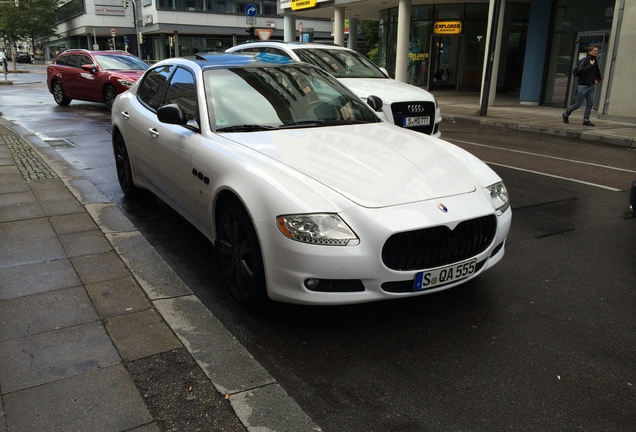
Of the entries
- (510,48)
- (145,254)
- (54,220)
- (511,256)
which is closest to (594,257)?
(511,256)

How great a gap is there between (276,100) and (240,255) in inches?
61.1

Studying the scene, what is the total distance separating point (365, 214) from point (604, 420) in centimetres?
155

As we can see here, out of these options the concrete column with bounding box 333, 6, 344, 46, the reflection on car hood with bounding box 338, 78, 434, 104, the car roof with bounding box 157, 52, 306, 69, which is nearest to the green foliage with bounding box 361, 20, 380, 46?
the concrete column with bounding box 333, 6, 344, 46

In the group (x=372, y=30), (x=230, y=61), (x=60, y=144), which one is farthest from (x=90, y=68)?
(x=372, y=30)

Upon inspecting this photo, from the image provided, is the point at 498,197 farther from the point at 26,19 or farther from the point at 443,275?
the point at 26,19

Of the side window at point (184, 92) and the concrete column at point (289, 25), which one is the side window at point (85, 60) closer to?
the side window at point (184, 92)

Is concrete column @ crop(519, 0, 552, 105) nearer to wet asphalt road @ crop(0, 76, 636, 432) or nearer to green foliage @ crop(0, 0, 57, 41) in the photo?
wet asphalt road @ crop(0, 76, 636, 432)

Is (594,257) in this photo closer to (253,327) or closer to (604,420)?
(604,420)

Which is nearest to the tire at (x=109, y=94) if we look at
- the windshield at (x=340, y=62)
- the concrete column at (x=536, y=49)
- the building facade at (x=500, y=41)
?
the building facade at (x=500, y=41)

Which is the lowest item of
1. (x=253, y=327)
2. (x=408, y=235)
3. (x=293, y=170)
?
(x=253, y=327)

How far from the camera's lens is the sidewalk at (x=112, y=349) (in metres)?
2.55

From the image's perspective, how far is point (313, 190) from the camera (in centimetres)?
320

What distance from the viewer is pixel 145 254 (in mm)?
4496

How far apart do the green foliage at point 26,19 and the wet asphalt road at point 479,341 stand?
67.1m
